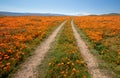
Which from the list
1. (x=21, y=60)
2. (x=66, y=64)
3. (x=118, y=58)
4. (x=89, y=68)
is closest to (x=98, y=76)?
(x=89, y=68)

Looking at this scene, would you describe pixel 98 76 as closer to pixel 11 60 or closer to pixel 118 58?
pixel 118 58

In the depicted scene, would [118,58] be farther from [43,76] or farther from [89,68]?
[43,76]

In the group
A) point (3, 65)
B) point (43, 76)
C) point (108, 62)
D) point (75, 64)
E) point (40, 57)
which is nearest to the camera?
point (43, 76)

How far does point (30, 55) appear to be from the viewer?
14.8 m

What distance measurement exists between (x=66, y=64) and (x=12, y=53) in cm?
549

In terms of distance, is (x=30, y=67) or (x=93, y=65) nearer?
(x=30, y=67)

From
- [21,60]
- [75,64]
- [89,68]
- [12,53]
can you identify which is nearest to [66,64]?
[75,64]

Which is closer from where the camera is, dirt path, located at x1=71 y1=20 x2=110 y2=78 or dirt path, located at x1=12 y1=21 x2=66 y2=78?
dirt path, located at x1=12 y1=21 x2=66 y2=78

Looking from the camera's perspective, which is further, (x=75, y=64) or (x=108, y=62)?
(x=108, y=62)

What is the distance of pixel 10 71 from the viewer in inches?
427

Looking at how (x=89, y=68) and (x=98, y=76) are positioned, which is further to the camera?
(x=89, y=68)

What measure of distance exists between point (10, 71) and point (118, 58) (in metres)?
9.43

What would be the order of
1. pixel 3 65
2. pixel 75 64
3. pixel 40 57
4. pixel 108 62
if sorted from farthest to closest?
1. pixel 40 57
2. pixel 108 62
3. pixel 75 64
4. pixel 3 65

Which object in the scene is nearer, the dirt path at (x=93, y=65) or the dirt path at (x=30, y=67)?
the dirt path at (x=30, y=67)
